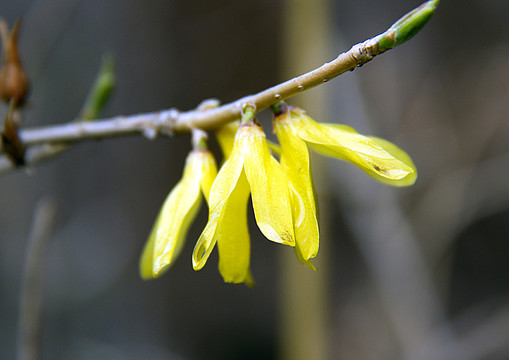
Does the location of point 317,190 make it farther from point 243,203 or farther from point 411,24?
point 411,24

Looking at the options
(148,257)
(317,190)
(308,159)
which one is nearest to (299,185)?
(308,159)

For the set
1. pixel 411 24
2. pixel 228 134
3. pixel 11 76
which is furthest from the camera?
pixel 11 76

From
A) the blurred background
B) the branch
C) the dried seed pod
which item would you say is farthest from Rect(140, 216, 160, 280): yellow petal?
the blurred background

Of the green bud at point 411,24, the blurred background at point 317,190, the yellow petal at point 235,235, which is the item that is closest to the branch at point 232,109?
the green bud at point 411,24

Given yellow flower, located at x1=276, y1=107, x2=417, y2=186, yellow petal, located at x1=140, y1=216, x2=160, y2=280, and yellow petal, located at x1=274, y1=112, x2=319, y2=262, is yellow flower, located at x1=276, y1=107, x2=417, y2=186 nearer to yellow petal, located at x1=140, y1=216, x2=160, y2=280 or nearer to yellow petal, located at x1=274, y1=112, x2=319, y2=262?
yellow petal, located at x1=274, y1=112, x2=319, y2=262

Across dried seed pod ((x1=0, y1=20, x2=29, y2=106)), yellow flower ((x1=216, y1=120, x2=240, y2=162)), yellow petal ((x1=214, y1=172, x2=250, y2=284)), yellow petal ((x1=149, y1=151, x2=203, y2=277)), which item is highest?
dried seed pod ((x1=0, y1=20, x2=29, y2=106))

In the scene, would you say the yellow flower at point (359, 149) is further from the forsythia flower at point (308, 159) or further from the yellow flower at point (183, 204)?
the yellow flower at point (183, 204)
